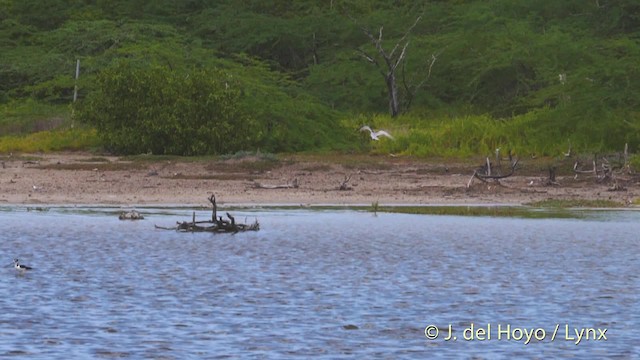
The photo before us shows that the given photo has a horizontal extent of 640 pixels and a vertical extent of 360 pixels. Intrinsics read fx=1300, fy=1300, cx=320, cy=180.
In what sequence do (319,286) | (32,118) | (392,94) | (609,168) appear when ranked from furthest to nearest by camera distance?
(392,94), (32,118), (609,168), (319,286)

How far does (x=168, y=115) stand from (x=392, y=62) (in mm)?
15519

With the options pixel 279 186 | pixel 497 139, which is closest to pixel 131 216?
pixel 279 186

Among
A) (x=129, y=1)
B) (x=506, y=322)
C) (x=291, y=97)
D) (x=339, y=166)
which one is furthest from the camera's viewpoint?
(x=129, y=1)

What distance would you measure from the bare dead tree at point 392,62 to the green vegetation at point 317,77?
18cm

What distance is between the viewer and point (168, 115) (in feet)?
115

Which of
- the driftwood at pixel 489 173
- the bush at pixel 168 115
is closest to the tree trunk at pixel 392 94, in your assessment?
the bush at pixel 168 115

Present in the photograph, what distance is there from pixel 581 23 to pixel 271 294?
1561 inches

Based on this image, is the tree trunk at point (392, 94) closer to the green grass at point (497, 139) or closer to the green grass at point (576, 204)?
the green grass at point (497, 139)

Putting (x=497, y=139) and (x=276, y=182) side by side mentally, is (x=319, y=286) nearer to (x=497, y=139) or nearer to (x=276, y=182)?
(x=276, y=182)

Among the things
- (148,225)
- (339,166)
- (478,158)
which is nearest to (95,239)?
(148,225)

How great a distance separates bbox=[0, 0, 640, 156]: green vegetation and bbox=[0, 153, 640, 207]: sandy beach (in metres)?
1.97

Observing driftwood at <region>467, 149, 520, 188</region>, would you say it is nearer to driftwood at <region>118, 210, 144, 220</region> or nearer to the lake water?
the lake water

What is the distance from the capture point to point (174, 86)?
118 feet

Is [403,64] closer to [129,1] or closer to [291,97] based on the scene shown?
[291,97]
